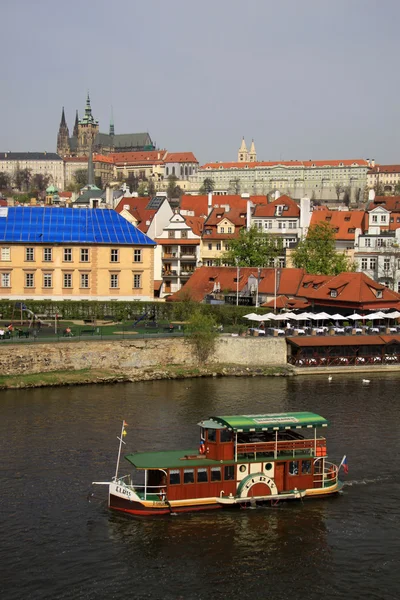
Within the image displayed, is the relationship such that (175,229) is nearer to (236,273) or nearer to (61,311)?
(236,273)

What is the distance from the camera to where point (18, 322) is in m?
71.4

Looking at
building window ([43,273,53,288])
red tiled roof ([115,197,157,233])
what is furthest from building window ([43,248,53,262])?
red tiled roof ([115,197,157,233])

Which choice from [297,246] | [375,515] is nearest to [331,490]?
[375,515]

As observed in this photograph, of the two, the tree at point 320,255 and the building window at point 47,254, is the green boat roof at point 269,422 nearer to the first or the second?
the building window at point 47,254

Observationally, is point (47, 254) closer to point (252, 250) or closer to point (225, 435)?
point (252, 250)

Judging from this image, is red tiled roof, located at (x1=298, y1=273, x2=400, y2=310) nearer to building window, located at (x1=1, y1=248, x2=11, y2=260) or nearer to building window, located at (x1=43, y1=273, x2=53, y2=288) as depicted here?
building window, located at (x1=43, y1=273, x2=53, y2=288)

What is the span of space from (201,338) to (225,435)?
88.6 ft

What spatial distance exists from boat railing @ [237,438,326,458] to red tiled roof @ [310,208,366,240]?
60.6 m

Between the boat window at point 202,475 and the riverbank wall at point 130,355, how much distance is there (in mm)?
25633

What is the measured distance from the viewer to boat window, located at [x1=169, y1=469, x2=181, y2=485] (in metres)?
35.7

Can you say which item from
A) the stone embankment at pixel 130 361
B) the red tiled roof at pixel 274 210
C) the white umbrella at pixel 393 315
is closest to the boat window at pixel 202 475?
the stone embankment at pixel 130 361

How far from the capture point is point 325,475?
38.0 meters

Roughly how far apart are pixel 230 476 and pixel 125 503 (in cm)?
472

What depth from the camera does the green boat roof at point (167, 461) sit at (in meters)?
35.6
